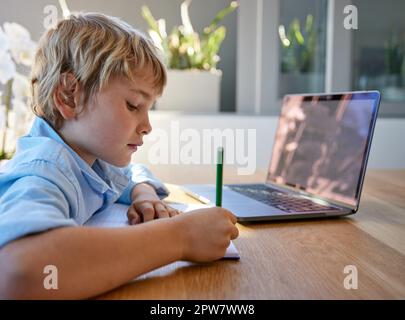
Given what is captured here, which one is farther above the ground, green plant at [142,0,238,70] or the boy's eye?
green plant at [142,0,238,70]

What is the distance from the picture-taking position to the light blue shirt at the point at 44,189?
1.49 feet

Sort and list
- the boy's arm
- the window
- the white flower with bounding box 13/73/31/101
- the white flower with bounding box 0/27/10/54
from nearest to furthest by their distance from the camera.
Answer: the boy's arm < the white flower with bounding box 0/27/10/54 < the white flower with bounding box 13/73/31/101 < the window

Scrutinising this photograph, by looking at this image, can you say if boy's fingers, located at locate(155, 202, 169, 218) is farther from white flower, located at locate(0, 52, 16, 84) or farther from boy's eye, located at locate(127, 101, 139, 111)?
white flower, located at locate(0, 52, 16, 84)

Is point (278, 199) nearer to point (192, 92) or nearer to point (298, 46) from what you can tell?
point (192, 92)

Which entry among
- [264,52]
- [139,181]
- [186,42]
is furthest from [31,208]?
[264,52]

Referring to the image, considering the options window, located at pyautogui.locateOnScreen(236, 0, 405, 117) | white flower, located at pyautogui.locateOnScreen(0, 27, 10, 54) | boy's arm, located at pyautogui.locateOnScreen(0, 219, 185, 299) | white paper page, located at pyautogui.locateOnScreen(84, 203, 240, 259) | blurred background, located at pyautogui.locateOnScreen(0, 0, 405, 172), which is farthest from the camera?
window, located at pyautogui.locateOnScreen(236, 0, 405, 117)

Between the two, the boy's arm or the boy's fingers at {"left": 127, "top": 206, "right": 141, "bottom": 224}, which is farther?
the boy's fingers at {"left": 127, "top": 206, "right": 141, "bottom": 224}

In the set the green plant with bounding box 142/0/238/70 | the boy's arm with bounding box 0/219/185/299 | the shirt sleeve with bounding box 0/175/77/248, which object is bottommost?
the boy's arm with bounding box 0/219/185/299

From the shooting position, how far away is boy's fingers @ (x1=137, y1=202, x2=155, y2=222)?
72cm

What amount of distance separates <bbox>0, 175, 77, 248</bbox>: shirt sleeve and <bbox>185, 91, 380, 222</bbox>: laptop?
30cm

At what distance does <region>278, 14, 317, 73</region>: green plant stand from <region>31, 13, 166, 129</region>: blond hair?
152 centimetres

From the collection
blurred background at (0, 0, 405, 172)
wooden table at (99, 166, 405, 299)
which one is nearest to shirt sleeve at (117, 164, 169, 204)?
wooden table at (99, 166, 405, 299)

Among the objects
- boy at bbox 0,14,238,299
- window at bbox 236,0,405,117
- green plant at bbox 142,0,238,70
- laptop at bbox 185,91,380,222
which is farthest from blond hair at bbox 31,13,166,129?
window at bbox 236,0,405,117
